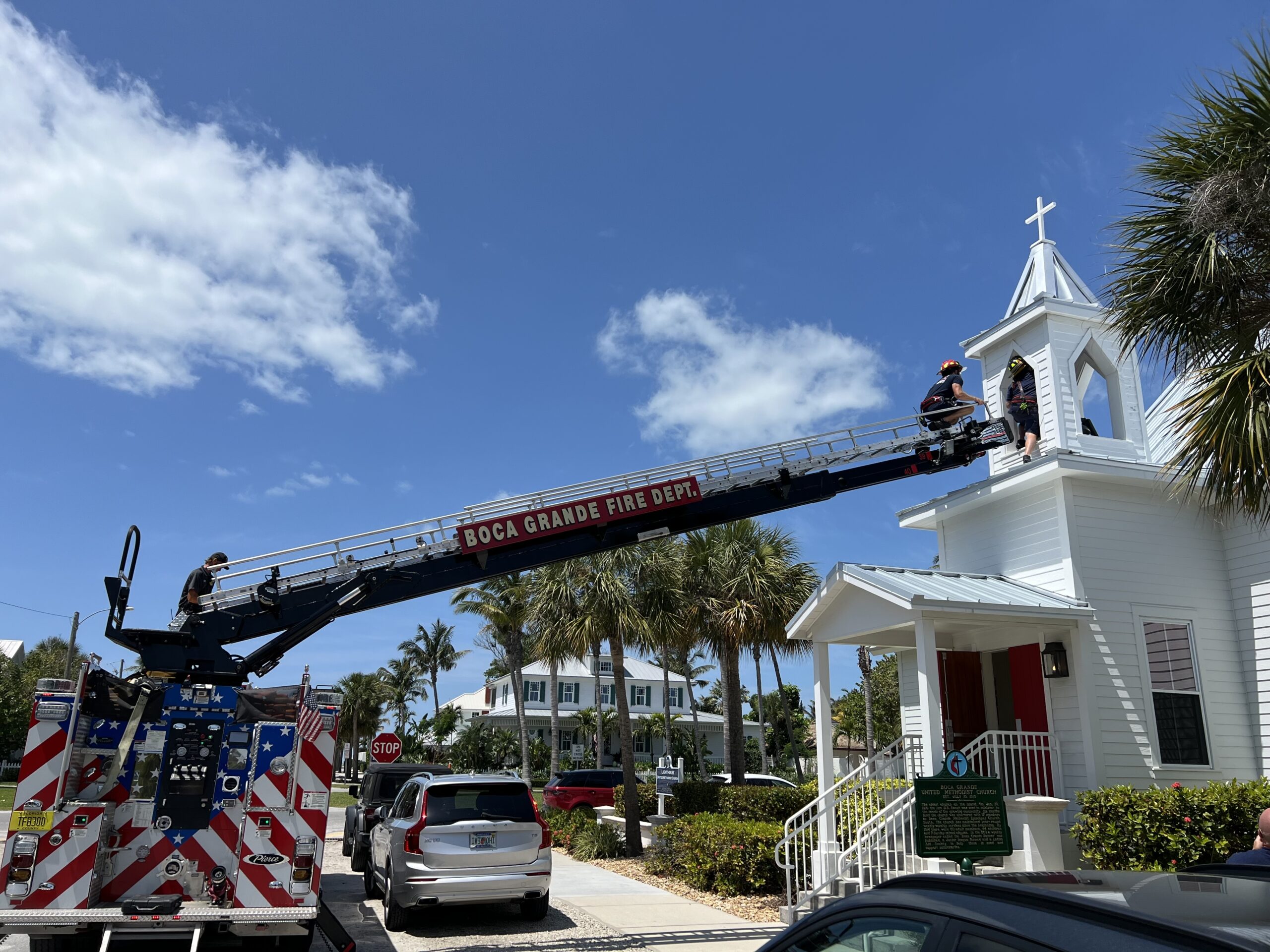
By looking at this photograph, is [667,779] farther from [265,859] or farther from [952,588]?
[265,859]

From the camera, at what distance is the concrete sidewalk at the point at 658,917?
33.4ft

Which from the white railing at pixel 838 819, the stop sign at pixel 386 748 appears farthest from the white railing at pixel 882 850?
the stop sign at pixel 386 748

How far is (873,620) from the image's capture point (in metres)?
12.1

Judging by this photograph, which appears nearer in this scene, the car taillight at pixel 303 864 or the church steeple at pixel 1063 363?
the car taillight at pixel 303 864

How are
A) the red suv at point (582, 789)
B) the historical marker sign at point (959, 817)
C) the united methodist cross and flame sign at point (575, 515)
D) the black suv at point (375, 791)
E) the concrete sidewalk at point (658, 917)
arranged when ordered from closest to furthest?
the historical marker sign at point (959, 817) → the concrete sidewalk at point (658, 917) → the united methodist cross and flame sign at point (575, 515) → the black suv at point (375, 791) → the red suv at point (582, 789)

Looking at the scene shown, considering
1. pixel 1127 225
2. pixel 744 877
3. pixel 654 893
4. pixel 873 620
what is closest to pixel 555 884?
pixel 654 893

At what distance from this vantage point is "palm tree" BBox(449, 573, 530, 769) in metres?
37.6

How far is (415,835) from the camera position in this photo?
10.5 meters

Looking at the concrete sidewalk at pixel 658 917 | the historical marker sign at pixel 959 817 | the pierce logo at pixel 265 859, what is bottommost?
the concrete sidewalk at pixel 658 917

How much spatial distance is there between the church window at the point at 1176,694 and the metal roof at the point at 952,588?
1.47 meters

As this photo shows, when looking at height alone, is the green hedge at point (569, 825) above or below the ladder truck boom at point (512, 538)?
below

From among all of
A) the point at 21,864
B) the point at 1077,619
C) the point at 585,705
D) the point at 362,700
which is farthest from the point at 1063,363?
the point at 362,700

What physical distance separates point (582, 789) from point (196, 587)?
64.3 feet

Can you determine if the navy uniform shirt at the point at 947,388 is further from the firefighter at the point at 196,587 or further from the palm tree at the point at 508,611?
the palm tree at the point at 508,611
